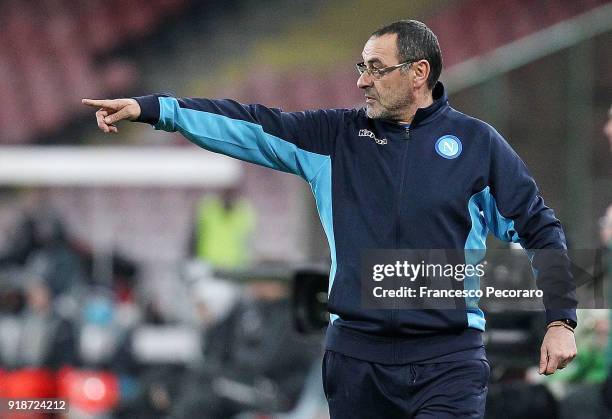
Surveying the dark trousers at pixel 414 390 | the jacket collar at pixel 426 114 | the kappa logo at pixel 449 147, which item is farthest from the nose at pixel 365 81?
the dark trousers at pixel 414 390

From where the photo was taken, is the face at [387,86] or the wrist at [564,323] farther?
the face at [387,86]

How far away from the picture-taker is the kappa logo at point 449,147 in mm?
3762

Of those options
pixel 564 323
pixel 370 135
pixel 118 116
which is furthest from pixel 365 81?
pixel 564 323

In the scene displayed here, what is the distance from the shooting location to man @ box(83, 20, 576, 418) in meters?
3.67

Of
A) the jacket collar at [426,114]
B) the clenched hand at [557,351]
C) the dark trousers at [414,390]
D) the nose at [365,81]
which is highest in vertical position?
the nose at [365,81]

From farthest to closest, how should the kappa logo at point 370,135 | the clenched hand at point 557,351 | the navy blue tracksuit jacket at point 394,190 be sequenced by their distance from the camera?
the kappa logo at point 370,135, the navy blue tracksuit jacket at point 394,190, the clenched hand at point 557,351

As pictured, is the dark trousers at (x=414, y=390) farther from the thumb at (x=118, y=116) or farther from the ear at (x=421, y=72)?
the thumb at (x=118, y=116)

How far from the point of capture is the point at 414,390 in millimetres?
3668

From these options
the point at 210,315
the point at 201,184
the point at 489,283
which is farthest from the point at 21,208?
the point at 489,283

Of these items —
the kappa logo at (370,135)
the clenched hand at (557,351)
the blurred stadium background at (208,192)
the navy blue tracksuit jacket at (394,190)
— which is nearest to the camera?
the clenched hand at (557,351)

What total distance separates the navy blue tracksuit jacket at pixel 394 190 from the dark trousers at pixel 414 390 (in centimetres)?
3

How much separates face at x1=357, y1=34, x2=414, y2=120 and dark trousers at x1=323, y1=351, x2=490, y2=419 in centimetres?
72

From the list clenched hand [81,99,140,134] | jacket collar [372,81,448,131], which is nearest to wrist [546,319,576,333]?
jacket collar [372,81,448,131]

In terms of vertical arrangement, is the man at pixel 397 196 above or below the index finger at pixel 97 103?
below
